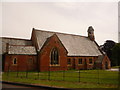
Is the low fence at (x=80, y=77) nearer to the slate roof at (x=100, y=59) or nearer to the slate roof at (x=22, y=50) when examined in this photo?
the slate roof at (x=22, y=50)

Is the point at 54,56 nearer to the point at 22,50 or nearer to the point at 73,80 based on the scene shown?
the point at 22,50

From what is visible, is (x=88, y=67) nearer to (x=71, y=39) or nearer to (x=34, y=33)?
(x=71, y=39)

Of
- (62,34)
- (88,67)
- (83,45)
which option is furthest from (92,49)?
(62,34)

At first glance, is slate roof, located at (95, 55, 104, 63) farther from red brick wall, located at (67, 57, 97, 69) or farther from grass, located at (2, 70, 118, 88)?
grass, located at (2, 70, 118, 88)

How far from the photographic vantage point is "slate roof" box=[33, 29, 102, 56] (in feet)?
137

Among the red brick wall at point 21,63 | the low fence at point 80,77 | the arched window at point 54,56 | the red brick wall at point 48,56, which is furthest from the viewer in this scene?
the arched window at point 54,56

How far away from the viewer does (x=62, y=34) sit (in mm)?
48438

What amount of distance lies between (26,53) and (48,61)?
5.48 meters

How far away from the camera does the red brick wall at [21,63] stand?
3475 cm

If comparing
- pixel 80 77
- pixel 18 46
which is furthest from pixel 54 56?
pixel 80 77

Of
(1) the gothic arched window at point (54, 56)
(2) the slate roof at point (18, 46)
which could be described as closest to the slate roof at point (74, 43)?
(2) the slate roof at point (18, 46)

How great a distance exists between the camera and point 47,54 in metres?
Answer: 38.1

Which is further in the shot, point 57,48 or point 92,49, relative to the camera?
point 92,49

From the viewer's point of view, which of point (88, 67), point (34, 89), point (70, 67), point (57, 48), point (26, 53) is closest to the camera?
point (34, 89)
